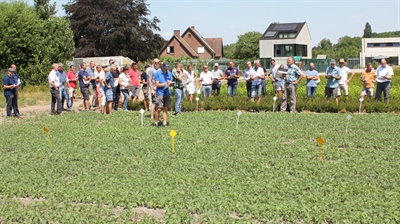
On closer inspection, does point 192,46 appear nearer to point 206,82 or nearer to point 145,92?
point 206,82

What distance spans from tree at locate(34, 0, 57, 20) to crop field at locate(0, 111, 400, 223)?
80.9ft

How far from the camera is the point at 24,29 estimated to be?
103ft

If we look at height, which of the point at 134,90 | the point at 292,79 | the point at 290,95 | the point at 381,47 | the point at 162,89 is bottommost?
the point at 290,95

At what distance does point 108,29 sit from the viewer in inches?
2308

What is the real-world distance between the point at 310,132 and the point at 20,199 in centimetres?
757

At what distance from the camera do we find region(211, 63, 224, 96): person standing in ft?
70.8

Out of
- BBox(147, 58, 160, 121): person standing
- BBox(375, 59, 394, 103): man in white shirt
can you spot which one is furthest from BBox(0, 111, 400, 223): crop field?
BBox(375, 59, 394, 103): man in white shirt

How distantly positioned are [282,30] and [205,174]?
7651 cm

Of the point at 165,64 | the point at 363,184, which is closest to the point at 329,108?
the point at 165,64

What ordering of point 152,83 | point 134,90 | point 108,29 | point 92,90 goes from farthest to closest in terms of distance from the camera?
point 108,29, point 92,90, point 134,90, point 152,83

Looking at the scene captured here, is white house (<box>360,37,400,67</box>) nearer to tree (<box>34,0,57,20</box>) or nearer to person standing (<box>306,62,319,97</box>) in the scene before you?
tree (<box>34,0,57,20</box>)

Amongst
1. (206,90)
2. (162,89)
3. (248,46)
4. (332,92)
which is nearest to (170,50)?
(248,46)

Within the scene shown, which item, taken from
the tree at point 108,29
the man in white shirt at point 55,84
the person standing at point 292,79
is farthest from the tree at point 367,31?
the man in white shirt at point 55,84

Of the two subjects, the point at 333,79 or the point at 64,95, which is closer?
the point at 333,79
